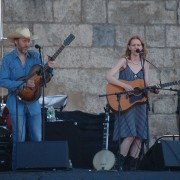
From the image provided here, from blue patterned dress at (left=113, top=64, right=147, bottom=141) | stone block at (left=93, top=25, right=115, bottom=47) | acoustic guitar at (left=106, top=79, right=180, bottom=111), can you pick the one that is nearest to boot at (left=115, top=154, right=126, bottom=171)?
blue patterned dress at (left=113, top=64, right=147, bottom=141)

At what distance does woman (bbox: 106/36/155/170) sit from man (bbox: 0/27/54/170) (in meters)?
0.95

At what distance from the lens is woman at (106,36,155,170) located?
899cm

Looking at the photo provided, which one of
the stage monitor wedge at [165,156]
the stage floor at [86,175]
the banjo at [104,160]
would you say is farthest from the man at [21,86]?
the stage monitor wedge at [165,156]

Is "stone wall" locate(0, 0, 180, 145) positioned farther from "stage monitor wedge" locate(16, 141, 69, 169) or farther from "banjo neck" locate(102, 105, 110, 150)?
"stage monitor wedge" locate(16, 141, 69, 169)

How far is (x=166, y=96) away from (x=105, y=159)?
2.66m

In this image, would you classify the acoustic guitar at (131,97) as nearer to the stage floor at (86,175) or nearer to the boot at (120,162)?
the boot at (120,162)

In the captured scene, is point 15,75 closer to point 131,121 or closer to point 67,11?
point 131,121

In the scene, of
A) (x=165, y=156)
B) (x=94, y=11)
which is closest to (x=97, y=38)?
(x=94, y=11)

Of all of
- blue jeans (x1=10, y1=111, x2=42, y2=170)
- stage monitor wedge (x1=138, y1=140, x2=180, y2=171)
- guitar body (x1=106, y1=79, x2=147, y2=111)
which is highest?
guitar body (x1=106, y1=79, x2=147, y2=111)

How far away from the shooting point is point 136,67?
916 centimetres

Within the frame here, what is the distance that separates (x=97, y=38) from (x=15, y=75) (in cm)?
260

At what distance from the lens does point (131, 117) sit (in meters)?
8.99

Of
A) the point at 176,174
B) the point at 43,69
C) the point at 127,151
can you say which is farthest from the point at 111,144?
the point at 176,174

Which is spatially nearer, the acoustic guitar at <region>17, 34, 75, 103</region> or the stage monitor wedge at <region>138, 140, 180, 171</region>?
the stage monitor wedge at <region>138, 140, 180, 171</region>
